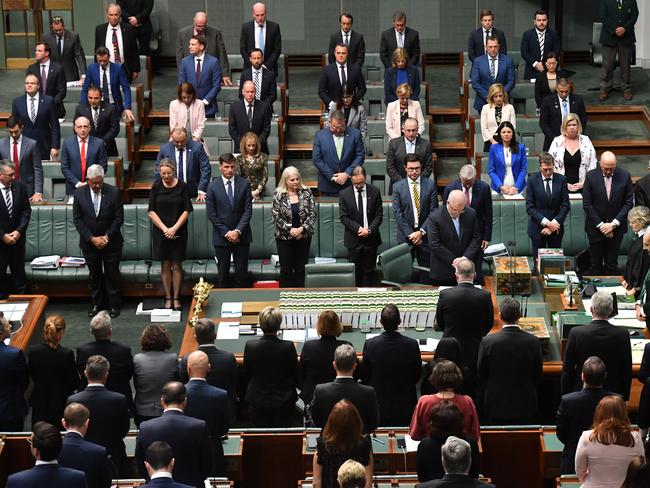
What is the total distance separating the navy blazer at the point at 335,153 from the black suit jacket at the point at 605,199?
2.51 metres

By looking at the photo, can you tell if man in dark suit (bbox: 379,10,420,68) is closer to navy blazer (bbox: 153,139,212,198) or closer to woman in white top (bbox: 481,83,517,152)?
woman in white top (bbox: 481,83,517,152)

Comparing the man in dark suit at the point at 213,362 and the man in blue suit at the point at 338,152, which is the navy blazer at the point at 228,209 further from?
the man in dark suit at the point at 213,362

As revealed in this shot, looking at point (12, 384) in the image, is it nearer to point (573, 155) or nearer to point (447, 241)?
point (447, 241)

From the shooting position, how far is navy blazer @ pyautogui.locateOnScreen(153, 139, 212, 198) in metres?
14.1

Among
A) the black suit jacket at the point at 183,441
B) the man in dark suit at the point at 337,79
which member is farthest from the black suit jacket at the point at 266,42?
the black suit jacket at the point at 183,441

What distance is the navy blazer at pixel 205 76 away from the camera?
1577 cm

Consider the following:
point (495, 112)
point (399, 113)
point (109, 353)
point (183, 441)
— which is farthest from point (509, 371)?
point (495, 112)

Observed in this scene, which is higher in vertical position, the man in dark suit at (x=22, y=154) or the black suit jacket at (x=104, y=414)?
the man in dark suit at (x=22, y=154)

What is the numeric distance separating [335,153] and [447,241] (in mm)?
2378

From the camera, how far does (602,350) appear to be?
9.58 m

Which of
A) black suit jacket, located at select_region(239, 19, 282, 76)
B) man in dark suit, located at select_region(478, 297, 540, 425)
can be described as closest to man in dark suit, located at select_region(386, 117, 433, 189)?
black suit jacket, located at select_region(239, 19, 282, 76)

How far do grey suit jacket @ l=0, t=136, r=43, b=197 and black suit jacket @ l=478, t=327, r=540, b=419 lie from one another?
20.8ft

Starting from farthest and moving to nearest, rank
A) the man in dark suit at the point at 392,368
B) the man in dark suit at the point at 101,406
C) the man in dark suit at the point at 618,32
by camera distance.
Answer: the man in dark suit at the point at 618,32
the man in dark suit at the point at 392,368
the man in dark suit at the point at 101,406

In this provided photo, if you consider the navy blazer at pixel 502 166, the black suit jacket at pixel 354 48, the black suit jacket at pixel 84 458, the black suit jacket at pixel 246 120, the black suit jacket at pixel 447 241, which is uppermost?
the black suit jacket at pixel 354 48
